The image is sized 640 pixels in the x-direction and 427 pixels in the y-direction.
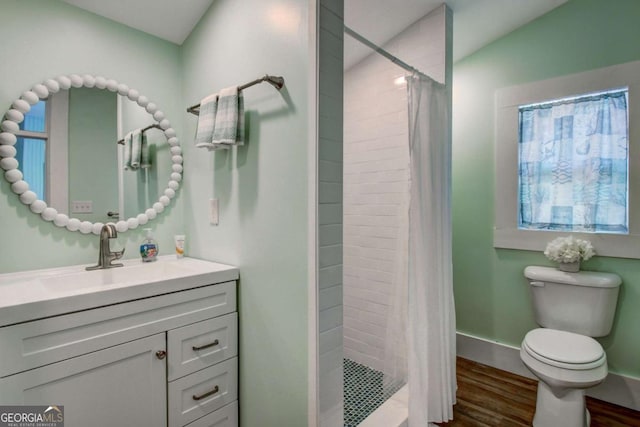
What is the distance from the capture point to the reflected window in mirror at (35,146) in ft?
4.72

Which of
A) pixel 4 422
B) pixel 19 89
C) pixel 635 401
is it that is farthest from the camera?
pixel 635 401

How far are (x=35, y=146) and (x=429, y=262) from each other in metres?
1.99

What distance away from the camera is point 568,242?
1.95 metres

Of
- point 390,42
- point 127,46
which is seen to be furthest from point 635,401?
point 127,46

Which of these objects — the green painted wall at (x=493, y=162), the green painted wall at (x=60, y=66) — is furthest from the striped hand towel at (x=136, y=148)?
the green painted wall at (x=493, y=162)

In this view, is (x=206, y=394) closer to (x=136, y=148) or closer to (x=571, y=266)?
(x=136, y=148)

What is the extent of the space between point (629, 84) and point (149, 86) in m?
2.80

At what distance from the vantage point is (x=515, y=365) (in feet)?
7.46

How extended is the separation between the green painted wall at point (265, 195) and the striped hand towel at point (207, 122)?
12 cm

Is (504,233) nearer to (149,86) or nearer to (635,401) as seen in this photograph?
(635,401)

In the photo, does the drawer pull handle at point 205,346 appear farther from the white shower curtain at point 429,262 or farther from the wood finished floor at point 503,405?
the wood finished floor at point 503,405

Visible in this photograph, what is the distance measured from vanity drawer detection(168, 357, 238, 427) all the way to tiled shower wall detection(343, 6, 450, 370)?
1.03 metres

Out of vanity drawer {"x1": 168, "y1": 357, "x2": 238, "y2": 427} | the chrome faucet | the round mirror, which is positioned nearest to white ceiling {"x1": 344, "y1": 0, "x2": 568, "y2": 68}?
the round mirror

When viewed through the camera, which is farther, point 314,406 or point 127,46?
point 127,46
